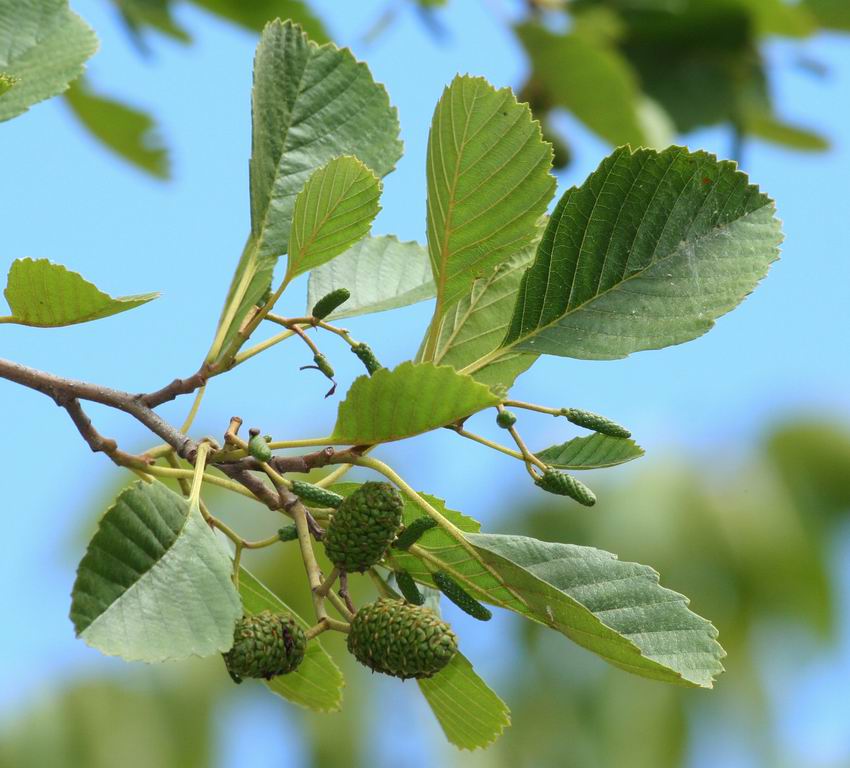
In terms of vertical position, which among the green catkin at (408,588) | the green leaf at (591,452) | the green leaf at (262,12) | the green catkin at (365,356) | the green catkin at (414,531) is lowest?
the green catkin at (408,588)

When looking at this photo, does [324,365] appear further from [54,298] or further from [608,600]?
[608,600]

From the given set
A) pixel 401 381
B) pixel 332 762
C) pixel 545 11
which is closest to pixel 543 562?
pixel 401 381

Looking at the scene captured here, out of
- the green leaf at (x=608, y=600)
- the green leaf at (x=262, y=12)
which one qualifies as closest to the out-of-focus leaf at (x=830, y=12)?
the green leaf at (x=262, y=12)

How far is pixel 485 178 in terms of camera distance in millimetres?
1335

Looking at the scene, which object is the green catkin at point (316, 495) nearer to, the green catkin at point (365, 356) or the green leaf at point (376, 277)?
the green catkin at point (365, 356)

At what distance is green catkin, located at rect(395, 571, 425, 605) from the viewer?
1303 millimetres

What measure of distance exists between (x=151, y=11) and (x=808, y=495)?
990 cm

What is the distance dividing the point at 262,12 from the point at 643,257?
1748 millimetres

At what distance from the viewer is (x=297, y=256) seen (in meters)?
1.36

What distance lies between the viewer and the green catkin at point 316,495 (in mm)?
1254

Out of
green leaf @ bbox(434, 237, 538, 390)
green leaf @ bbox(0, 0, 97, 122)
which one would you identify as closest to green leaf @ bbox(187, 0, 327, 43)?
green leaf @ bbox(0, 0, 97, 122)

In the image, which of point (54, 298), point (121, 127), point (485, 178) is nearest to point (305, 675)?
point (54, 298)

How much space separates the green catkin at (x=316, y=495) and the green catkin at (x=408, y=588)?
0.13 meters

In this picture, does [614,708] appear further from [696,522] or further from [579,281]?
[579,281]
